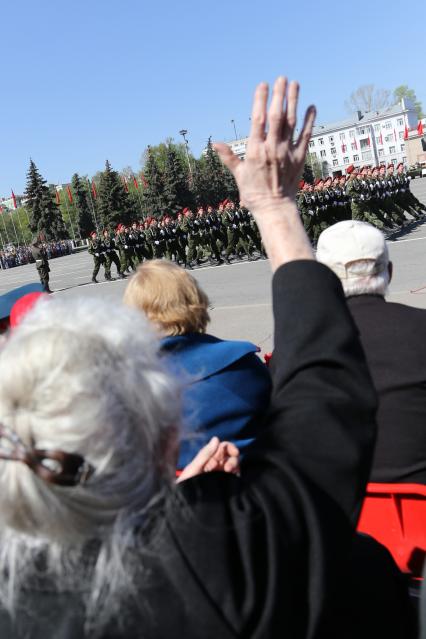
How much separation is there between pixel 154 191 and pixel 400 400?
6999cm

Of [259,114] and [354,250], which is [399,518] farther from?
[259,114]

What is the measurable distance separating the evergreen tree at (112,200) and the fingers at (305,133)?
6963 centimetres

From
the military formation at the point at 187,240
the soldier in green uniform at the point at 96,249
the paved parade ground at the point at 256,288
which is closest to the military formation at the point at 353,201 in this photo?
the paved parade ground at the point at 256,288

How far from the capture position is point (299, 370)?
1164 millimetres

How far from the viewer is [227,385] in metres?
2.55

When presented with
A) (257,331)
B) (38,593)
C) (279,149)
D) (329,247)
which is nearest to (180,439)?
(38,593)

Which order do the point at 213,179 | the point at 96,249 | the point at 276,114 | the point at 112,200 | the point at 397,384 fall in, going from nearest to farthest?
the point at 276,114, the point at 397,384, the point at 96,249, the point at 112,200, the point at 213,179

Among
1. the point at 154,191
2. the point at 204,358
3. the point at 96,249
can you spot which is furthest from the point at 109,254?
the point at 154,191

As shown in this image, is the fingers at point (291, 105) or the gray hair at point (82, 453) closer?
the gray hair at point (82, 453)

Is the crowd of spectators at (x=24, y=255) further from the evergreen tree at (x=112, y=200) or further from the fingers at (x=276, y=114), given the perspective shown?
the fingers at (x=276, y=114)

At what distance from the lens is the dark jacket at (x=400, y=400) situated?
233 centimetres

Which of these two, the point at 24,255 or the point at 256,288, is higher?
the point at 24,255

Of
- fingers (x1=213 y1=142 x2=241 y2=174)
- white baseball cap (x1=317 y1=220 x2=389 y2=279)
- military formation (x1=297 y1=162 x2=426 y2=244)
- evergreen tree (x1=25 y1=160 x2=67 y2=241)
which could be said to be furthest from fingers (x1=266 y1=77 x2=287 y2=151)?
evergreen tree (x1=25 y1=160 x2=67 y2=241)

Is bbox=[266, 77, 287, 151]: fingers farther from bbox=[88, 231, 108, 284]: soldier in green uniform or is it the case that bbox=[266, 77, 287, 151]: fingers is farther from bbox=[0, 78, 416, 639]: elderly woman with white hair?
bbox=[88, 231, 108, 284]: soldier in green uniform
